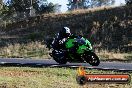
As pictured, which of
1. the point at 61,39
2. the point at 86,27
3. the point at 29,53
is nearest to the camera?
the point at 61,39

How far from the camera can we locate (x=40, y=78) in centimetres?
1559

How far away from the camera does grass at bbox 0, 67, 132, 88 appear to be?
14.1m

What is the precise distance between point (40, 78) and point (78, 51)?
6.97m

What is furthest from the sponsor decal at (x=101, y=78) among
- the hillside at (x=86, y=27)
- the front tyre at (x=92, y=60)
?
the hillside at (x=86, y=27)

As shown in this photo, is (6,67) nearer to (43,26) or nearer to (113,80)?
(113,80)

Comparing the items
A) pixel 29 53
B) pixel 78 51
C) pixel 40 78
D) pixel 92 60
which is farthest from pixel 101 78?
pixel 29 53

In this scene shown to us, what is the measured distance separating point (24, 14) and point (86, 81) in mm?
56669

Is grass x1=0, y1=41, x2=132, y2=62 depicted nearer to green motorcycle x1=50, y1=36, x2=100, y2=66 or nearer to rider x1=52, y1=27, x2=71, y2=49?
rider x1=52, y1=27, x2=71, y2=49

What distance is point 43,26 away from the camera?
5019cm

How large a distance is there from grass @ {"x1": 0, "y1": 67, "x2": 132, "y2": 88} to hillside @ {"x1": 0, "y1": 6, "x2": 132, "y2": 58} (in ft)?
53.1

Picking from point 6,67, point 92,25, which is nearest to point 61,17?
point 92,25

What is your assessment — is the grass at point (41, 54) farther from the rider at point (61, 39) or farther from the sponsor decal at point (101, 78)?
the sponsor decal at point (101, 78)

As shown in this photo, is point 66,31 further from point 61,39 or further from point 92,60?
point 92,60

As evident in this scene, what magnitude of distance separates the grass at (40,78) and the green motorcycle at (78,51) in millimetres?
4584
